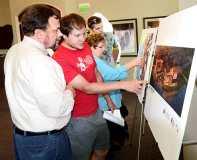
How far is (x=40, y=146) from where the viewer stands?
5.88 ft

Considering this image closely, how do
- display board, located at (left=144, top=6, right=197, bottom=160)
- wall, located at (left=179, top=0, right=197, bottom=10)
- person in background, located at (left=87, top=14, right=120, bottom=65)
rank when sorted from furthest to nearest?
person in background, located at (left=87, top=14, right=120, bottom=65), wall, located at (left=179, top=0, right=197, bottom=10), display board, located at (left=144, top=6, right=197, bottom=160)

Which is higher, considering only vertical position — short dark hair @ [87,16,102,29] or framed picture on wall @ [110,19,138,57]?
short dark hair @ [87,16,102,29]

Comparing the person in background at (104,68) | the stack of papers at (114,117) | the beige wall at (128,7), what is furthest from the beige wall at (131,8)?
the stack of papers at (114,117)

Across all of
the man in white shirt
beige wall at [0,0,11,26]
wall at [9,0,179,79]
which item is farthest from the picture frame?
beige wall at [0,0,11,26]

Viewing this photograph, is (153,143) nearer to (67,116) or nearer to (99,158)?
(99,158)

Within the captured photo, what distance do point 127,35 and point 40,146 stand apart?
4795 mm

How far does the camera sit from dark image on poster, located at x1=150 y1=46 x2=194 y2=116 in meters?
1.21

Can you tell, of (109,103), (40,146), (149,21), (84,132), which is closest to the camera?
(40,146)

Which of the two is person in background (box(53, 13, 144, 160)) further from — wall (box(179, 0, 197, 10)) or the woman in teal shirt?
wall (box(179, 0, 197, 10))

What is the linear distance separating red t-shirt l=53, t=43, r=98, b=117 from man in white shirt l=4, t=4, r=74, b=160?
22cm

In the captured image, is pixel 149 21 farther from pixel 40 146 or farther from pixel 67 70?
pixel 40 146

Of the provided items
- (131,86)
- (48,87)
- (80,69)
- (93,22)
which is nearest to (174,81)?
(48,87)

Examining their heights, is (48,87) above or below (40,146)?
above

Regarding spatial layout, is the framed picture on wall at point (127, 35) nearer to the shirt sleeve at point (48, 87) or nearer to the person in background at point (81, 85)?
the person in background at point (81, 85)
